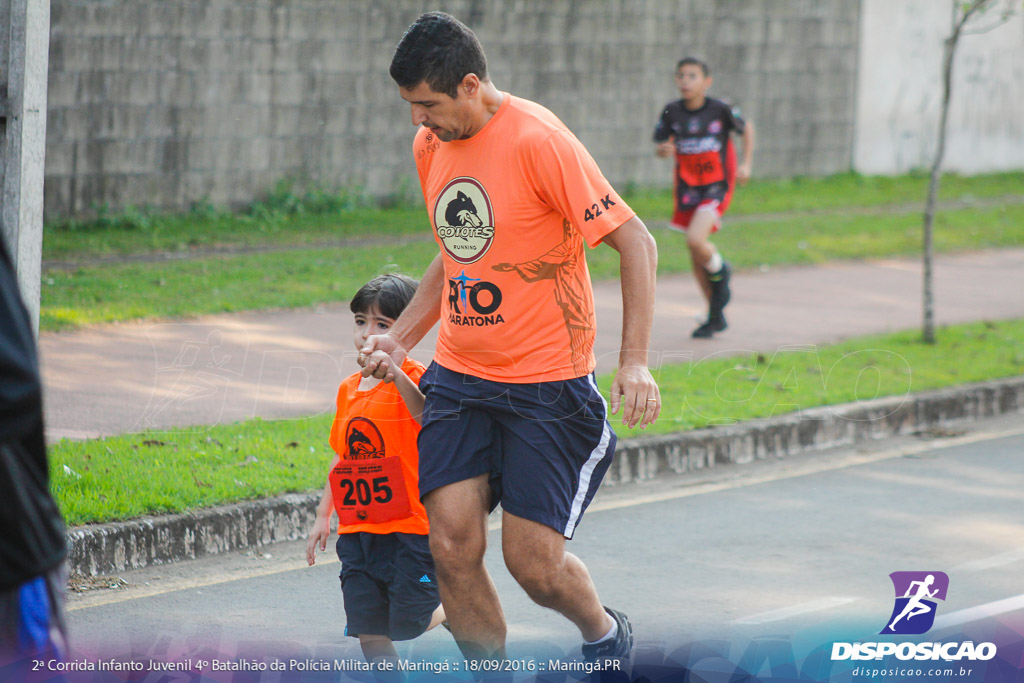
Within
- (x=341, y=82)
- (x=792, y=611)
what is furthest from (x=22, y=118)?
(x=341, y=82)

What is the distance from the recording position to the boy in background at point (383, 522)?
3.87m

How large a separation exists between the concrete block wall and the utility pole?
7.29 metres

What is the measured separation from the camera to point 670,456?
702cm

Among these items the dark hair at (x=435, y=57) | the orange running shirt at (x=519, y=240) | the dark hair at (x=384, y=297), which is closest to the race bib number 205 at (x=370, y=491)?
the orange running shirt at (x=519, y=240)

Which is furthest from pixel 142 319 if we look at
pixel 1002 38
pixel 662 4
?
A: pixel 1002 38

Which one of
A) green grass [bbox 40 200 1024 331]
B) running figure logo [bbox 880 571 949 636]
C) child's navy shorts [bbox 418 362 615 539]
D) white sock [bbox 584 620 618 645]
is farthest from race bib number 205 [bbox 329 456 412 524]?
green grass [bbox 40 200 1024 331]

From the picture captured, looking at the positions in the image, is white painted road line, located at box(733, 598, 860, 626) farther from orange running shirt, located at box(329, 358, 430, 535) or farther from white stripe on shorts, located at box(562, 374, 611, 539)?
orange running shirt, located at box(329, 358, 430, 535)

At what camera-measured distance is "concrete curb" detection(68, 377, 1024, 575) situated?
5.14m

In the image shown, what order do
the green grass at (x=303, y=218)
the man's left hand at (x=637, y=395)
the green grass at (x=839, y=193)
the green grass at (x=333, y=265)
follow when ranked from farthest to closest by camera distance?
the green grass at (x=839, y=193)
the green grass at (x=303, y=218)
the green grass at (x=333, y=265)
the man's left hand at (x=637, y=395)

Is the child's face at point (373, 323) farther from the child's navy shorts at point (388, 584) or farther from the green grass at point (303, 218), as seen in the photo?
the green grass at point (303, 218)

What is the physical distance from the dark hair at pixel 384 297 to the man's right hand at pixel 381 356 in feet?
0.64

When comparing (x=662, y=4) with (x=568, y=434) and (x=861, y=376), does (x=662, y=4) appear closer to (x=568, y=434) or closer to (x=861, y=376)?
(x=861, y=376)

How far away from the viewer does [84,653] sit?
434 centimetres

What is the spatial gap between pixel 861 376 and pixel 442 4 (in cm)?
796
